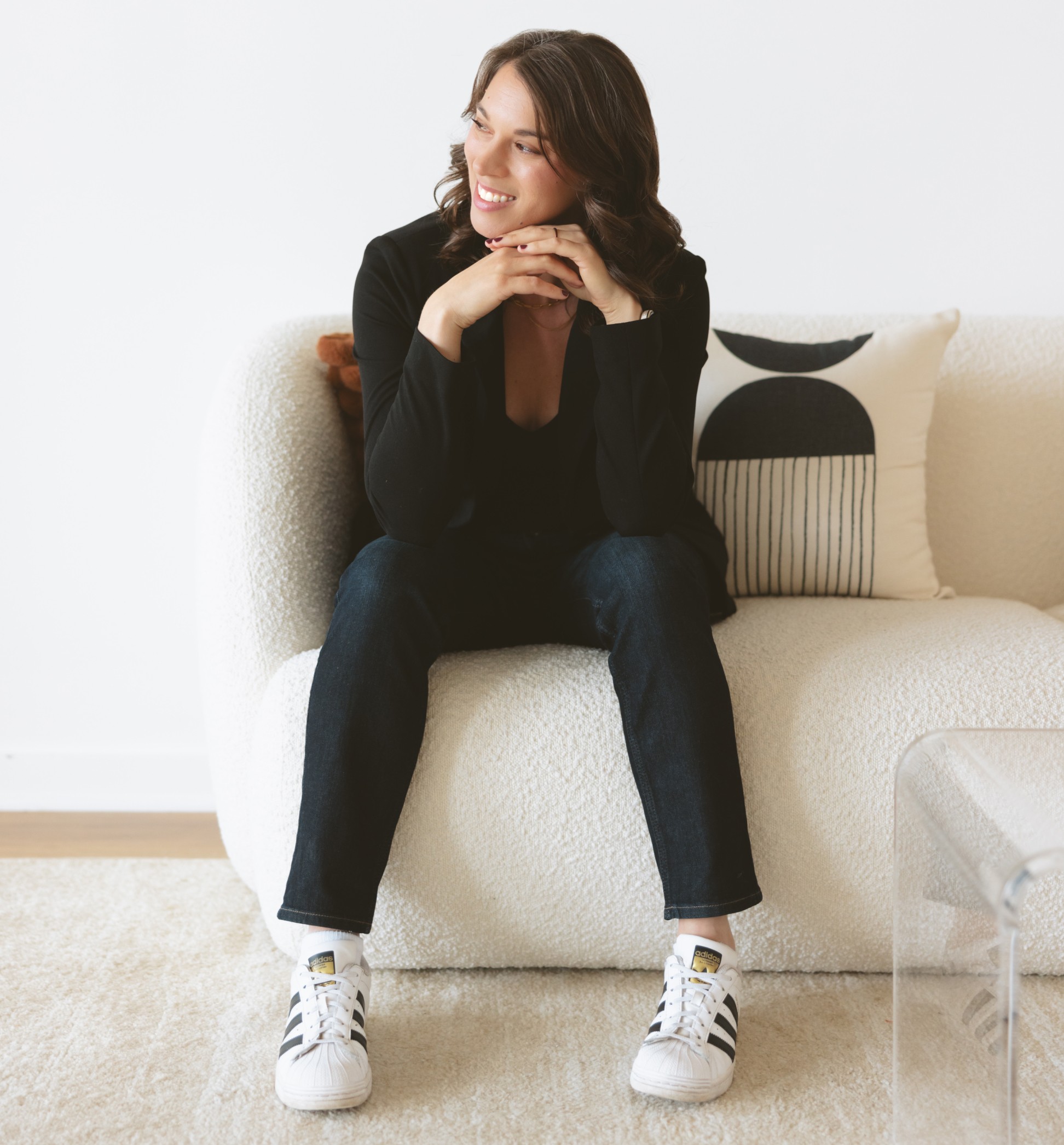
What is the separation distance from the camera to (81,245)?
166cm

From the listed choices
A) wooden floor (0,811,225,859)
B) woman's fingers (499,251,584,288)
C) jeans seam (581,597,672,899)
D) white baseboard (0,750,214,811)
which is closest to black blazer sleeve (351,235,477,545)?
woman's fingers (499,251,584,288)

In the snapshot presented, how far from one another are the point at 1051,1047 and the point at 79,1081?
36.5 inches

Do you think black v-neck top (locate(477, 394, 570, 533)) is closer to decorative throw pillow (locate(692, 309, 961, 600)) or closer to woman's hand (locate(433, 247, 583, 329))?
woman's hand (locate(433, 247, 583, 329))

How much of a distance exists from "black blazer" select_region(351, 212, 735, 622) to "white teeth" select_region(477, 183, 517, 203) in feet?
0.40

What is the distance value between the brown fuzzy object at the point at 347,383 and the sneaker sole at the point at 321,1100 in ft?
2.56

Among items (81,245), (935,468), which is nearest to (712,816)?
(935,468)

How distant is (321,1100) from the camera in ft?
3.21

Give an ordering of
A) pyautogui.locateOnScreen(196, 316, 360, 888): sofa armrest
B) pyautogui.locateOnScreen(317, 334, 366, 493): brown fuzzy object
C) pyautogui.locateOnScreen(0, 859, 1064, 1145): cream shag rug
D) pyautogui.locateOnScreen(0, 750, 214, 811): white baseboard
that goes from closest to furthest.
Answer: pyautogui.locateOnScreen(0, 859, 1064, 1145): cream shag rug < pyautogui.locateOnScreen(196, 316, 360, 888): sofa armrest < pyautogui.locateOnScreen(317, 334, 366, 493): brown fuzzy object < pyautogui.locateOnScreen(0, 750, 214, 811): white baseboard

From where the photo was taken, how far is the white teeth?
45.2 inches

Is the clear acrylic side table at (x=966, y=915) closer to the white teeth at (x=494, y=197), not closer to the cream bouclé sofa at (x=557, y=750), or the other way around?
the cream bouclé sofa at (x=557, y=750)

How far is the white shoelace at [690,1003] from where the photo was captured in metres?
1.02

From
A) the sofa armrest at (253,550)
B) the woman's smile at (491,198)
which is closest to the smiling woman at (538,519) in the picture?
the woman's smile at (491,198)

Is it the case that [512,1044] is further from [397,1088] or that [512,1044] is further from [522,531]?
[522,531]

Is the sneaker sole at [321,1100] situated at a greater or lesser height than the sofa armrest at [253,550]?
lesser
